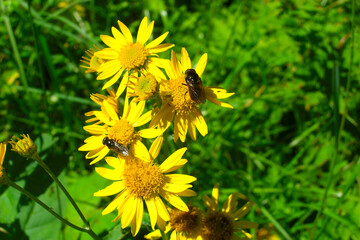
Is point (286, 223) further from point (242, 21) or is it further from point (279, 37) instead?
point (242, 21)

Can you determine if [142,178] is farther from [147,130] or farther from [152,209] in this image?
[147,130]

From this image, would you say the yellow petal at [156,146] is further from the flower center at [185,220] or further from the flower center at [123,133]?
the flower center at [185,220]

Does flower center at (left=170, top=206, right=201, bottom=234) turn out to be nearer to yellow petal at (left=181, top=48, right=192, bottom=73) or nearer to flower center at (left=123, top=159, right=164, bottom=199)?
flower center at (left=123, top=159, right=164, bottom=199)

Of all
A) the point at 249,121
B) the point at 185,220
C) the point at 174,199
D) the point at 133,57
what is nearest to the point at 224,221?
the point at 185,220

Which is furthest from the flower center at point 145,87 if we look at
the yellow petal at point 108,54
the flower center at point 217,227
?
the flower center at point 217,227

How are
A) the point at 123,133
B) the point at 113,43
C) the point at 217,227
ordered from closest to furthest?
the point at 123,133 → the point at 217,227 → the point at 113,43

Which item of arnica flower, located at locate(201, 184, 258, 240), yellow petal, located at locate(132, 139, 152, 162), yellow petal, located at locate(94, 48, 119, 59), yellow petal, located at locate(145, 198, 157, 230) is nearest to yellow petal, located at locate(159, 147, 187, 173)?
yellow petal, located at locate(132, 139, 152, 162)
